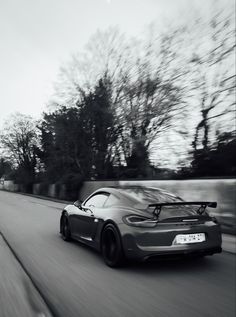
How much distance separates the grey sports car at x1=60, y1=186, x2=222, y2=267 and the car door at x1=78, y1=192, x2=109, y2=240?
0.17ft

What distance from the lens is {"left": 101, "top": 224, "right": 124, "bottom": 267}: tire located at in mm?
5145

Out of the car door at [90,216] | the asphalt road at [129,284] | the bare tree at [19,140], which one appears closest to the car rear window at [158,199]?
the car door at [90,216]

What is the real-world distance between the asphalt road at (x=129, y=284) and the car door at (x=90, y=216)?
380 mm

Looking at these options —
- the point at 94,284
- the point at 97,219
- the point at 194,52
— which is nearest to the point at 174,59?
the point at 194,52

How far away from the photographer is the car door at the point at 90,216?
6115 mm

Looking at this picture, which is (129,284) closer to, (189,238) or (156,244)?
(156,244)

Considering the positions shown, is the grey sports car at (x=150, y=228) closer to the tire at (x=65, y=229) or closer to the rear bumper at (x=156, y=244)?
the rear bumper at (x=156, y=244)

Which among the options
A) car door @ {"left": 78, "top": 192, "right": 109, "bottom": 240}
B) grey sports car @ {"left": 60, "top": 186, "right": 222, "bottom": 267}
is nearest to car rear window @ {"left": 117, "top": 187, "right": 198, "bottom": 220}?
grey sports car @ {"left": 60, "top": 186, "right": 222, "bottom": 267}

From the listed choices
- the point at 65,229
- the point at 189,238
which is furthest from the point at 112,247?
the point at 65,229

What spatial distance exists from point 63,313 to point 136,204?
2.29m

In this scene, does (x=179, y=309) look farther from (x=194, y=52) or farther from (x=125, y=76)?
(x=125, y=76)

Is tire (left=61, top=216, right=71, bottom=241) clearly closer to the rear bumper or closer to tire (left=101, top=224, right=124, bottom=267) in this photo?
tire (left=101, top=224, right=124, bottom=267)

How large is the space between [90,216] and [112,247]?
103 centimetres

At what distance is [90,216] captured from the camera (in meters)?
6.27
